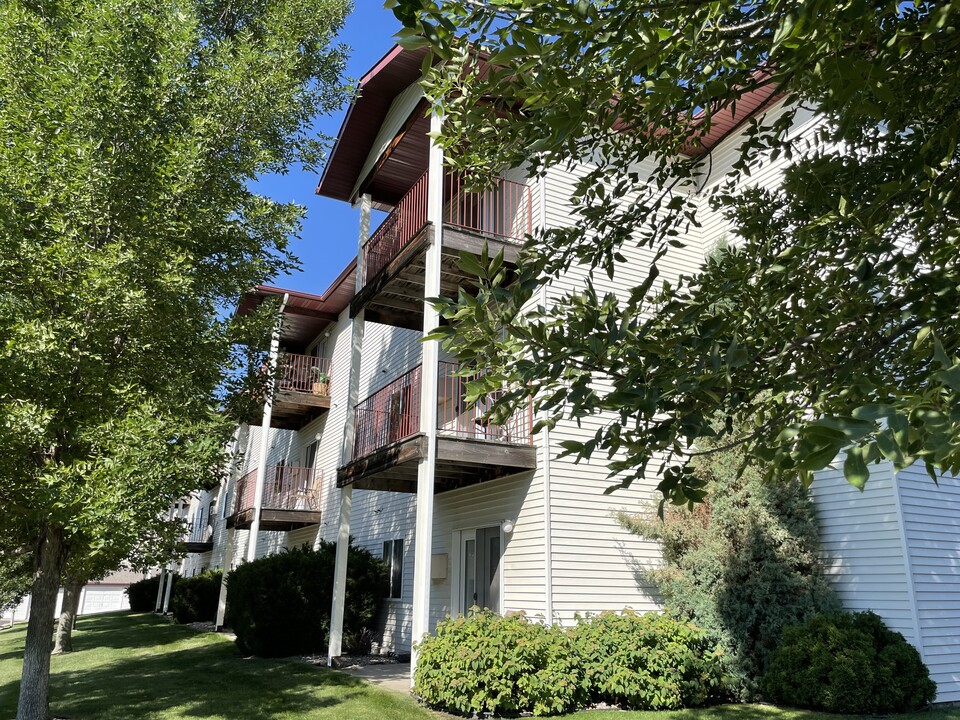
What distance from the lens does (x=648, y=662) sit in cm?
896

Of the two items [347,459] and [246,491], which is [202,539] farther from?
[347,459]

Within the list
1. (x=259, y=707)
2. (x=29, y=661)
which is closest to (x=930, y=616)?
(x=259, y=707)

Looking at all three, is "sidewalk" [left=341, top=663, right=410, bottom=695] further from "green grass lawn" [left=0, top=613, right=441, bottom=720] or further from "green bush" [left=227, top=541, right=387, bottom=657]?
"green bush" [left=227, top=541, right=387, bottom=657]

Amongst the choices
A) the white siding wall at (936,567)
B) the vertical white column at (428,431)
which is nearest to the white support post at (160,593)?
the vertical white column at (428,431)

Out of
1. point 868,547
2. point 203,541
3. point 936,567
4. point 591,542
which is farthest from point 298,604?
point 203,541

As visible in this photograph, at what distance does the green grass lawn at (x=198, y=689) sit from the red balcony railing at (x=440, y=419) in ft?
Result: 13.2

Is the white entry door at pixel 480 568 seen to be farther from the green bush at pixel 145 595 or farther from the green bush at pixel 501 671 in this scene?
the green bush at pixel 145 595

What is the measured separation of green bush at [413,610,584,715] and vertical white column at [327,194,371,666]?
4.23 metres

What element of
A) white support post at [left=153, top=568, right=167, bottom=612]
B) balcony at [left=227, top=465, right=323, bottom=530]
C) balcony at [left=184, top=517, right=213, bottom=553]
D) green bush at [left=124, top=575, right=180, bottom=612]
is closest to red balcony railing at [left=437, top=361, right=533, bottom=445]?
balcony at [left=227, top=465, right=323, bottom=530]

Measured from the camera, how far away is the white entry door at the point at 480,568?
12.0m

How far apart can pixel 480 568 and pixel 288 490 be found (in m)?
10.6

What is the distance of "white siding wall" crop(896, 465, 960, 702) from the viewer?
9016 mm

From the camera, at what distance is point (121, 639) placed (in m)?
20.3

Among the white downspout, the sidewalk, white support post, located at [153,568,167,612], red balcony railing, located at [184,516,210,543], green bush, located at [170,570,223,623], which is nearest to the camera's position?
the sidewalk
